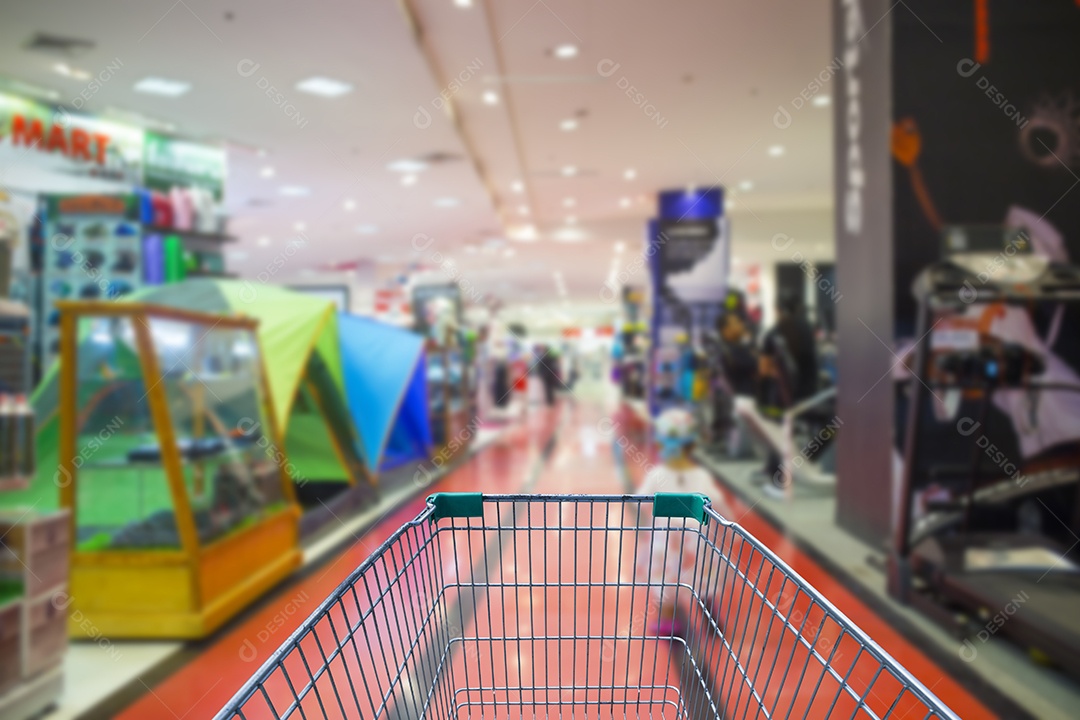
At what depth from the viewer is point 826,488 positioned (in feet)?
21.9

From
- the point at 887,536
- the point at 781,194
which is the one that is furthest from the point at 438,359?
the point at 781,194

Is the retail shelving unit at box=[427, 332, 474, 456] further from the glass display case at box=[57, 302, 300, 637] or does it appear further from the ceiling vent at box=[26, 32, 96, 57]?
the glass display case at box=[57, 302, 300, 637]

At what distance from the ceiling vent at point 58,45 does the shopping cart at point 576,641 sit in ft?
17.4

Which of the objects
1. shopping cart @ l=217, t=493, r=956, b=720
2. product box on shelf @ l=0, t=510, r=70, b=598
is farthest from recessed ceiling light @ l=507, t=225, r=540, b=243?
product box on shelf @ l=0, t=510, r=70, b=598

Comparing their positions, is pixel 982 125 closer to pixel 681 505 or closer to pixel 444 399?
pixel 681 505

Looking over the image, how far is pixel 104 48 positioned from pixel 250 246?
1271 cm

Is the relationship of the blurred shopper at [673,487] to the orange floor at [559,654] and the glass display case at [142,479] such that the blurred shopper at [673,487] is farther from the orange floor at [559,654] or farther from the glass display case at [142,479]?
the glass display case at [142,479]

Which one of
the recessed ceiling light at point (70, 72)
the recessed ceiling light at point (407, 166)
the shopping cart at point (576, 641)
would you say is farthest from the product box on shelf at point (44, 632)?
the recessed ceiling light at point (407, 166)

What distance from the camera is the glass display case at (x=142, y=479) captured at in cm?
328

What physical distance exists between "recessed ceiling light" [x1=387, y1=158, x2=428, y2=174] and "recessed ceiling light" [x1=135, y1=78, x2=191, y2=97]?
11.7 ft

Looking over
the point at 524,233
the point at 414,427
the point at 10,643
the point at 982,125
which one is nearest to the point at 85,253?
the point at 414,427

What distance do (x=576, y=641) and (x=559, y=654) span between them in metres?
1.03

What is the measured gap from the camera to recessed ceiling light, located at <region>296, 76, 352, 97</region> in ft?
24.8

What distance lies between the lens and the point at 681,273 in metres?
14.2
